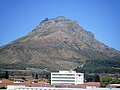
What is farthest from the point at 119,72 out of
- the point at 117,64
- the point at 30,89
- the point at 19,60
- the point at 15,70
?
the point at 30,89

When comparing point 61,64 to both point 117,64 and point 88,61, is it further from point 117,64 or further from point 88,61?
point 117,64

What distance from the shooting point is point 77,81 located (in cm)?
10900

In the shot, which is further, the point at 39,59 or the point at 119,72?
the point at 39,59

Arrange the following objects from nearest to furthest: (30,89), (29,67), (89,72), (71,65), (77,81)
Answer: (30,89)
(77,81)
(89,72)
(29,67)
(71,65)

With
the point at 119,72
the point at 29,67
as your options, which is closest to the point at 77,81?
the point at 119,72

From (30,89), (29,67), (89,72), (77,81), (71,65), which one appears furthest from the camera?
(71,65)

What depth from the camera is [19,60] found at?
639 feet

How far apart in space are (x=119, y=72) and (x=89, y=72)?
14.8 m

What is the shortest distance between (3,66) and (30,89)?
111 metres

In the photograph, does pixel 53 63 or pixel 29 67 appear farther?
pixel 53 63

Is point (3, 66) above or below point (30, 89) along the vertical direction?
above

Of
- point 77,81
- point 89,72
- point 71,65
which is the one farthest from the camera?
point 71,65

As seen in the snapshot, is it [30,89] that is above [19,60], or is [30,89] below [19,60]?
below

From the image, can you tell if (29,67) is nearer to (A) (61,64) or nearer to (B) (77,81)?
(A) (61,64)
